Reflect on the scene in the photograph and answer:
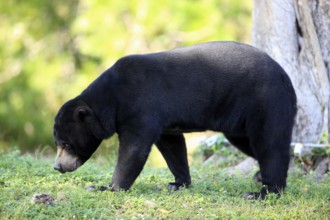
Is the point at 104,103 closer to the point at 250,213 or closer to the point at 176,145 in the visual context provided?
the point at 176,145

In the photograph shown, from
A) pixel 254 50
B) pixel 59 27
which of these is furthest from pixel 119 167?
pixel 59 27

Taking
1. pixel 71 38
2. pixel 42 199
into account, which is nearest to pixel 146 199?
pixel 42 199

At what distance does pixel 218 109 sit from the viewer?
625cm

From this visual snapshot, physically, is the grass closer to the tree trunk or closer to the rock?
the rock

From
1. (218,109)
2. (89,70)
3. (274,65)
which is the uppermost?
(274,65)

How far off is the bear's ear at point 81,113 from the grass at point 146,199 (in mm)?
591

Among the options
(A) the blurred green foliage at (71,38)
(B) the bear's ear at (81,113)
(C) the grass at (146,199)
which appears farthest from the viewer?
(A) the blurred green foliage at (71,38)

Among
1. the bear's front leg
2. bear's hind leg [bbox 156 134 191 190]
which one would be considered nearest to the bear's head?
the bear's front leg

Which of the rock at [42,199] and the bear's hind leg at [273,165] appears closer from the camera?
the rock at [42,199]

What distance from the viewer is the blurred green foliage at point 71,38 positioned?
15234 mm

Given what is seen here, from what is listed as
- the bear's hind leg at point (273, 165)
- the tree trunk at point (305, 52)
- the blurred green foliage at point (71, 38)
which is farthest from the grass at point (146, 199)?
the blurred green foliage at point (71, 38)

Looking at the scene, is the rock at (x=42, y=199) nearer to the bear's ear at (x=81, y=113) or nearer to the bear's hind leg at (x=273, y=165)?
the bear's ear at (x=81, y=113)

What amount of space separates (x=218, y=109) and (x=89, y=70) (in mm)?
10731

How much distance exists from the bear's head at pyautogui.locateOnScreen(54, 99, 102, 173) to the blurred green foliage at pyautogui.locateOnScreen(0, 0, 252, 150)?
7.00 metres
